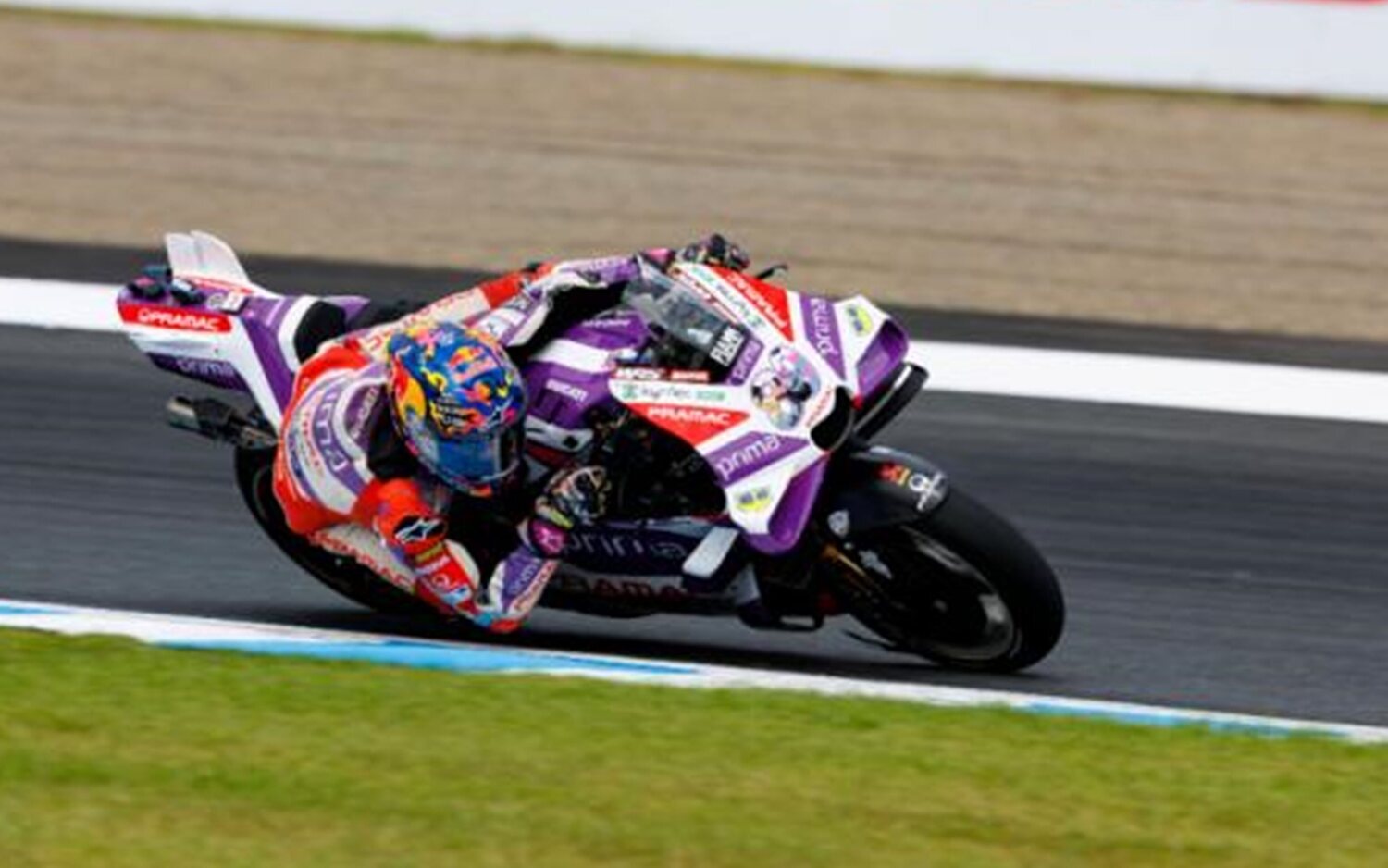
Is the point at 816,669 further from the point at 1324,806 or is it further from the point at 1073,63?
the point at 1073,63

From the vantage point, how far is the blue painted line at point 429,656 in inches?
304

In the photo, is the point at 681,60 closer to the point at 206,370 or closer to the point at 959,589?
the point at 206,370

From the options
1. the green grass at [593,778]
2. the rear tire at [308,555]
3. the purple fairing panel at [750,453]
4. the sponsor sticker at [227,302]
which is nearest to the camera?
the green grass at [593,778]

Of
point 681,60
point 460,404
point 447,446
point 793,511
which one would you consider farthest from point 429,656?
point 681,60

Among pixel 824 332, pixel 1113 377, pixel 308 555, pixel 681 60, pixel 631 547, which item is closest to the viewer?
pixel 824 332

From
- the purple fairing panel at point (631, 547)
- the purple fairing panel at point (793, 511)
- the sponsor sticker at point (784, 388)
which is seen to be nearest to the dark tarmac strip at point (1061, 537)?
the purple fairing panel at point (631, 547)

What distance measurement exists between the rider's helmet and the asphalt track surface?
0.78 meters

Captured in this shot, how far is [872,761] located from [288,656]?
6.25ft

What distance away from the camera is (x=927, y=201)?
16.0 metres

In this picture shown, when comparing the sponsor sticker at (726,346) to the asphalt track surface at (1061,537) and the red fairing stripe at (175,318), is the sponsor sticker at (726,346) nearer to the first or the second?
the asphalt track surface at (1061,537)

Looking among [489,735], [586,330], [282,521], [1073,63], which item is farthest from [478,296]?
[1073,63]

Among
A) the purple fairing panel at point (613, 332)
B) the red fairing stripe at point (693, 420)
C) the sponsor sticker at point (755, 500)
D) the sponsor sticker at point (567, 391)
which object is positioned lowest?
the sponsor sticker at point (755, 500)

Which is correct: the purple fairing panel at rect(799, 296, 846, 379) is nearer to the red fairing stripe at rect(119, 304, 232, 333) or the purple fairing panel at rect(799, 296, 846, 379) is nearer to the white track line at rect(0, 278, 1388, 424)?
the red fairing stripe at rect(119, 304, 232, 333)

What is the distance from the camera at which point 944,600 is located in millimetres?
7777
